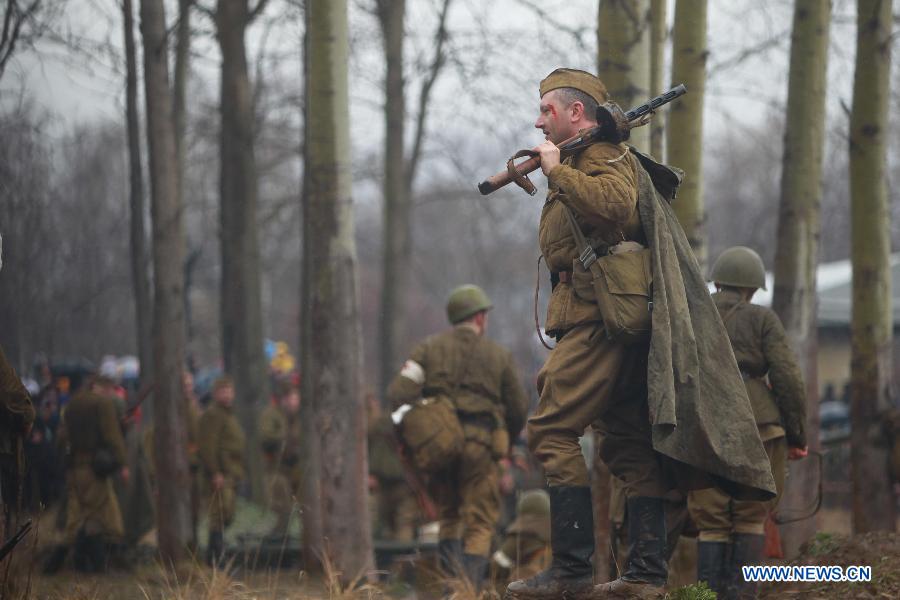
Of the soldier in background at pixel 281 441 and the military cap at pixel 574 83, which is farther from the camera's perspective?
the soldier in background at pixel 281 441

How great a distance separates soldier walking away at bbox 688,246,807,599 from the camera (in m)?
7.27

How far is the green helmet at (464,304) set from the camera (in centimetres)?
982

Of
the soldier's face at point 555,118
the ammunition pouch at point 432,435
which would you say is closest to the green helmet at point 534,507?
the ammunition pouch at point 432,435

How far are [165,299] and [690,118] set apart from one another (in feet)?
16.5

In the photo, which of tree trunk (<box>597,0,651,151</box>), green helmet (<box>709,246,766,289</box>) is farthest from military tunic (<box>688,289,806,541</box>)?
Result: tree trunk (<box>597,0,651,151</box>)

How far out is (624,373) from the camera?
5.40 meters

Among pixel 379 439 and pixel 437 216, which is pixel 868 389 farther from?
pixel 437 216

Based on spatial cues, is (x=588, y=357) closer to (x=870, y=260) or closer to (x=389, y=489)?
(x=870, y=260)

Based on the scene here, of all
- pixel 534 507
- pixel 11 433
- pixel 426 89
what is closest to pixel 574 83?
pixel 11 433

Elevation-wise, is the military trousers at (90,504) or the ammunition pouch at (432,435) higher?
the ammunition pouch at (432,435)

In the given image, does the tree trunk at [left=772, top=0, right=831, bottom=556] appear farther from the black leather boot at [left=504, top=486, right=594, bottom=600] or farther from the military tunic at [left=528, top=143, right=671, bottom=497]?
the black leather boot at [left=504, top=486, right=594, bottom=600]

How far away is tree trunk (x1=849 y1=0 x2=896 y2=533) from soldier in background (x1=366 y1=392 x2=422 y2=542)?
667 centimetres

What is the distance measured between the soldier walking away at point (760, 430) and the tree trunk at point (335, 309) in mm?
2371

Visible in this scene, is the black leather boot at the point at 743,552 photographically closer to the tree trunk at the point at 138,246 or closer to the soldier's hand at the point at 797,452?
the soldier's hand at the point at 797,452
